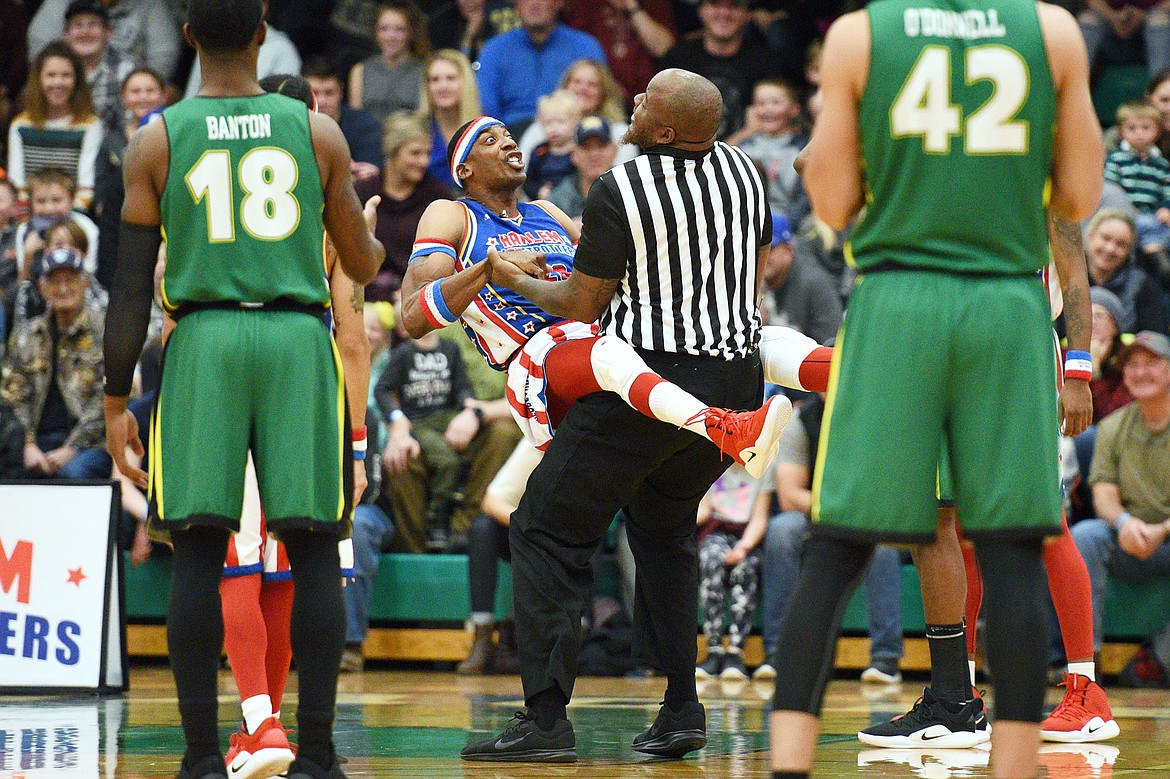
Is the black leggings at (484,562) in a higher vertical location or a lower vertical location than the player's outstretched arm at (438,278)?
lower

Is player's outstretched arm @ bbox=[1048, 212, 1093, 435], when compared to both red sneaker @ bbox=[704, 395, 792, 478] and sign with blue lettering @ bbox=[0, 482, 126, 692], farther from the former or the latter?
sign with blue lettering @ bbox=[0, 482, 126, 692]

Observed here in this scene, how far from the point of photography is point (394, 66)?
12078 millimetres

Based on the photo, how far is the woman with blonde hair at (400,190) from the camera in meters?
10.7

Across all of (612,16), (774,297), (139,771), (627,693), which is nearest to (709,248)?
(139,771)

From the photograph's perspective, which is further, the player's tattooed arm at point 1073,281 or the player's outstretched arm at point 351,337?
the player's tattooed arm at point 1073,281

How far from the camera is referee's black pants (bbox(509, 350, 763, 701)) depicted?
5.12 metres

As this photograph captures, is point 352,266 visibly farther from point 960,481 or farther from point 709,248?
point 960,481

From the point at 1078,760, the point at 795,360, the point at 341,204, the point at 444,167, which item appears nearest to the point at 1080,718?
the point at 1078,760

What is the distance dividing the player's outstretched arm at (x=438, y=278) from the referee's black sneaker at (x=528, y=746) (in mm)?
1373

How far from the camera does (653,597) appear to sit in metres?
5.39

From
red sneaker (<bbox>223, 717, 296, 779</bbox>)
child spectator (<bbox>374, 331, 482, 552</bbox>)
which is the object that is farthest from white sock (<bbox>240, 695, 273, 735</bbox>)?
child spectator (<bbox>374, 331, 482, 552</bbox>)

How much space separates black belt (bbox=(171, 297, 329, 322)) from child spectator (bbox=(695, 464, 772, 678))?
4.99m

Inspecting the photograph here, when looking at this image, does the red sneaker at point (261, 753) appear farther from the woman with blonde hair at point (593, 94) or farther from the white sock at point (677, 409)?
the woman with blonde hair at point (593, 94)

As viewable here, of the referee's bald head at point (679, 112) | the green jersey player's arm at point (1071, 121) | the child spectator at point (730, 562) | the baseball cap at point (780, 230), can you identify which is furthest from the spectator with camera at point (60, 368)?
the green jersey player's arm at point (1071, 121)
